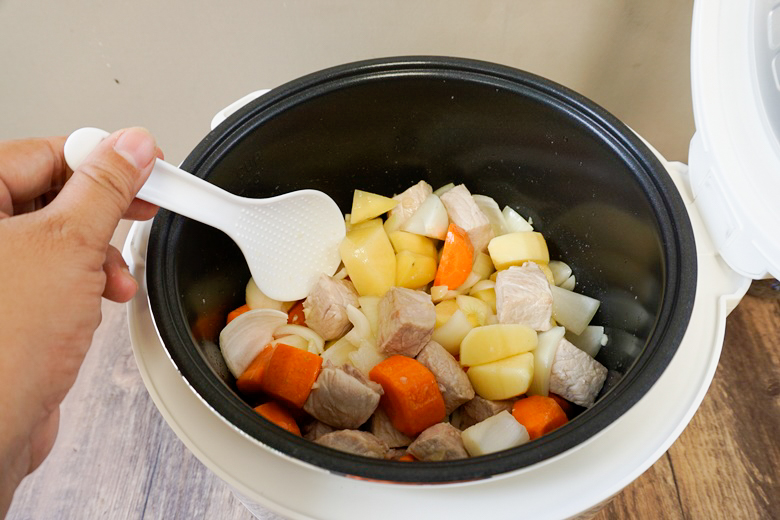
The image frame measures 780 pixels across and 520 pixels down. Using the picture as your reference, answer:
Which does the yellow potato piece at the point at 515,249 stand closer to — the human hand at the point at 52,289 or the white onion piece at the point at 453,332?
the white onion piece at the point at 453,332

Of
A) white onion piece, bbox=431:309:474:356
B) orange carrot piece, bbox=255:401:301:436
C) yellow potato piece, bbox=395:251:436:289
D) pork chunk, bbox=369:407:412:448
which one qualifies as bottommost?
orange carrot piece, bbox=255:401:301:436

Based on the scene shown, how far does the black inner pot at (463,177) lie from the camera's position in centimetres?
84

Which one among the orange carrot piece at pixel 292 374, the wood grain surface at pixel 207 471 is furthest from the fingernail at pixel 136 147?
the wood grain surface at pixel 207 471

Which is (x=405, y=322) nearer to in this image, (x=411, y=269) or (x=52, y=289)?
(x=411, y=269)

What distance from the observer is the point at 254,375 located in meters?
1.00

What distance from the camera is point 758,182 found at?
0.87 meters

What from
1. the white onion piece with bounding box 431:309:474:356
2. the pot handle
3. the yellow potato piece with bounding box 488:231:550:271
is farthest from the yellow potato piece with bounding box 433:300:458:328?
the pot handle

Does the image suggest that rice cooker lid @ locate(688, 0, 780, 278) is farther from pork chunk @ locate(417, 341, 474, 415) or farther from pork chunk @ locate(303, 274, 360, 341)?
pork chunk @ locate(303, 274, 360, 341)

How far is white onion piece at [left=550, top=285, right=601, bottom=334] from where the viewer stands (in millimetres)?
1120

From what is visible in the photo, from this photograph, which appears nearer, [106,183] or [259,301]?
[106,183]

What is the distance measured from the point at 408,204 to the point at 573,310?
36 centimetres

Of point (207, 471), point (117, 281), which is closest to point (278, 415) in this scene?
point (117, 281)

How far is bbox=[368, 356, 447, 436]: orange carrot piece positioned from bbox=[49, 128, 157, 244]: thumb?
0.45 metres

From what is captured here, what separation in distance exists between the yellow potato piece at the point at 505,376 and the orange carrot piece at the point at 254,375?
33cm
